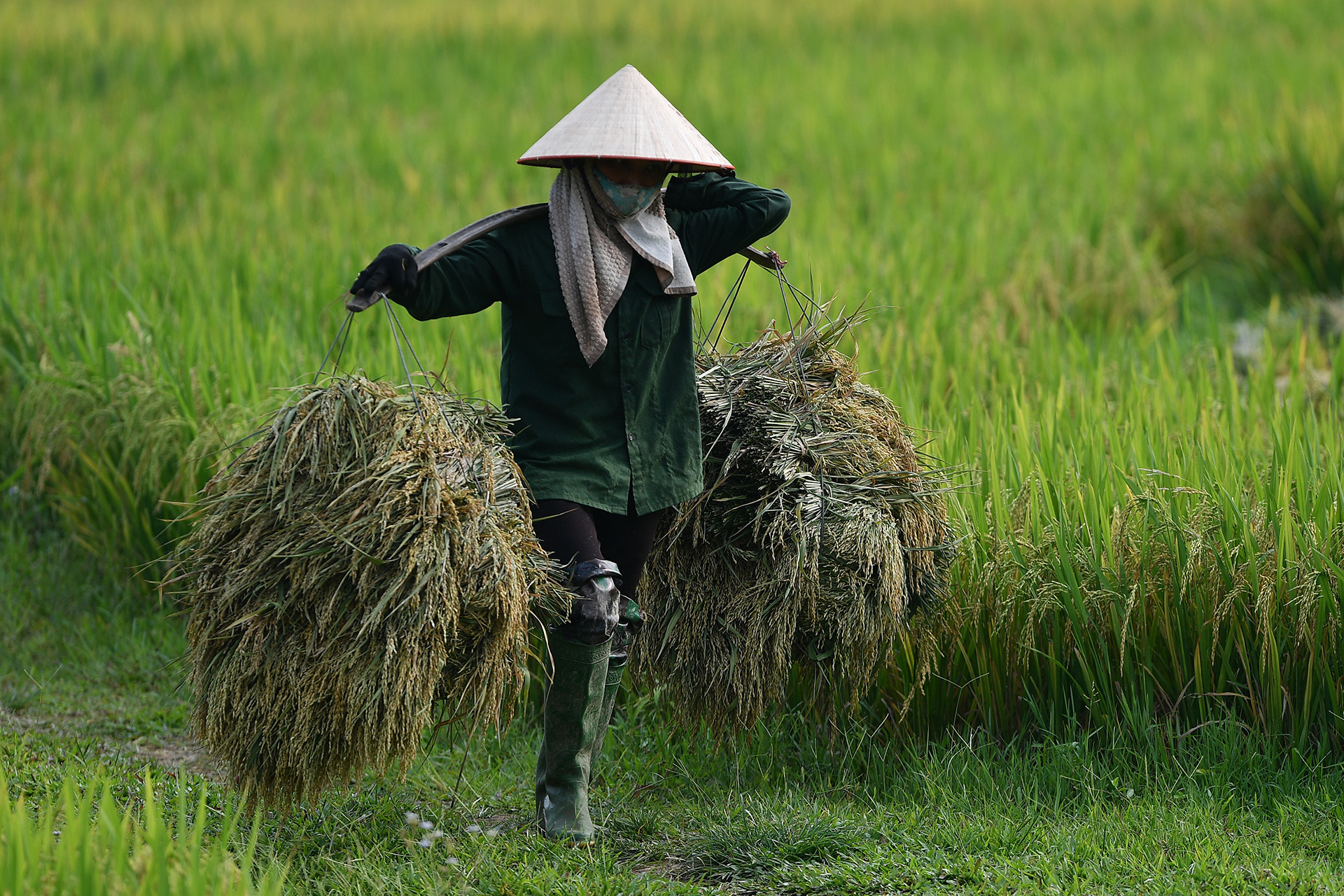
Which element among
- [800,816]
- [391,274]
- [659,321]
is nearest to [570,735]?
[800,816]

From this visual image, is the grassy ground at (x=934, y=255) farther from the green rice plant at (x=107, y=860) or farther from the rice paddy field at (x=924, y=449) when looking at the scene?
the green rice plant at (x=107, y=860)

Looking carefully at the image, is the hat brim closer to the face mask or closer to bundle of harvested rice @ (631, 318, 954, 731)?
the face mask

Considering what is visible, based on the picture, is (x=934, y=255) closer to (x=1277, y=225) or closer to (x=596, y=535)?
(x=1277, y=225)

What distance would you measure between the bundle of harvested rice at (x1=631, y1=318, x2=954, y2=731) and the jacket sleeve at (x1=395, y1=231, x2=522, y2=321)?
1.93 ft

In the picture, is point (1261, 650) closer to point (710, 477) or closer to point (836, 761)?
point (836, 761)

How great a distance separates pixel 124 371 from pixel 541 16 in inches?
363

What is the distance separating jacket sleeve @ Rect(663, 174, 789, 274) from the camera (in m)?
2.69

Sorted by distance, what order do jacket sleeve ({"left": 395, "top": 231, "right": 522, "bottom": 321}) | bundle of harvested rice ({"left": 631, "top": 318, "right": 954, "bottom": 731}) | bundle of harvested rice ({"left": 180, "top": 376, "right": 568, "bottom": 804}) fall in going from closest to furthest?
bundle of harvested rice ({"left": 180, "top": 376, "right": 568, "bottom": 804}) → jacket sleeve ({"left": 395, "top": 231, "right": 522, "bottom": 321}) → bundle of harvested rice ({"left": 631, "top": 318, "right": 954, "bottom": 731})

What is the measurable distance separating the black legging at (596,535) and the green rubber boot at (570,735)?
0.53 feet

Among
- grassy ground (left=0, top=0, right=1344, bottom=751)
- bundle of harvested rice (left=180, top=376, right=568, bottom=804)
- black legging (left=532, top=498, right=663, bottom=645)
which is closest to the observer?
bundle of harvested rice (left=180, top=376, right=568, bottom=804)

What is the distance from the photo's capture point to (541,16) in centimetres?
1244

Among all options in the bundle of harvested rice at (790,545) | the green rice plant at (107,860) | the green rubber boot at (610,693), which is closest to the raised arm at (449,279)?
the bundle of harvested rice at (790,545)

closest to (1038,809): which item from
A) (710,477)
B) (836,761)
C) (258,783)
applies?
(836,761)

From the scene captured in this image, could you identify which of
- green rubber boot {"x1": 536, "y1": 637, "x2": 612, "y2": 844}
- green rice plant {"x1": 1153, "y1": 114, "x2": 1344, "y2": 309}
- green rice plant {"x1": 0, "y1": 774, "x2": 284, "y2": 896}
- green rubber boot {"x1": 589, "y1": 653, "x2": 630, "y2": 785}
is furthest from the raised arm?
green rice plant {"x1": 1153, "y1": 114, "x2": 1344, "y2": 309}
